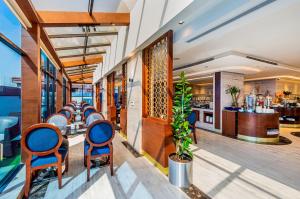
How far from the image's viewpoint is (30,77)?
3.21m

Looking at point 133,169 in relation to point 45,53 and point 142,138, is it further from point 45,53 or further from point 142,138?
point 45,53

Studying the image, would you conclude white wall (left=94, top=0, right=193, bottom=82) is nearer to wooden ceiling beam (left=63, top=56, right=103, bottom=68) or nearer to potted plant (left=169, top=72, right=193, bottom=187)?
potted plant (left=169, top=72, right=193, bottom=187)

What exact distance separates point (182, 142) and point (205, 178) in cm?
81

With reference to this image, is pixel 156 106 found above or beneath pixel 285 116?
above

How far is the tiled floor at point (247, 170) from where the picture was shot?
237cm

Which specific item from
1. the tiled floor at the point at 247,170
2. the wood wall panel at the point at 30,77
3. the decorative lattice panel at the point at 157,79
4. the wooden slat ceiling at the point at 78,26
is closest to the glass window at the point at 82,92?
the wooden slat ceiling at the point at 78,26

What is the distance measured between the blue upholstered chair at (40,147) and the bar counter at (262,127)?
5.56 meters

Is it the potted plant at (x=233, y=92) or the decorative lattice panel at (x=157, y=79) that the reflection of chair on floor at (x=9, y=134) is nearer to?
the decorative lattice panel at (x=157, y=79)

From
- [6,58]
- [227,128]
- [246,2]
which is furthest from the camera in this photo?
[227,128]

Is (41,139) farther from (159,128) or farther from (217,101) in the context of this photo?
(217,101)

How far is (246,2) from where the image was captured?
1920 millimetres

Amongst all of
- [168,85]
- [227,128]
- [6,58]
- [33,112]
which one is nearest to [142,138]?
[168,85]

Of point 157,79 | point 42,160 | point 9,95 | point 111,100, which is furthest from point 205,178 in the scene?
point 111,100

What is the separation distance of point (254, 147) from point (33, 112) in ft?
19.1
